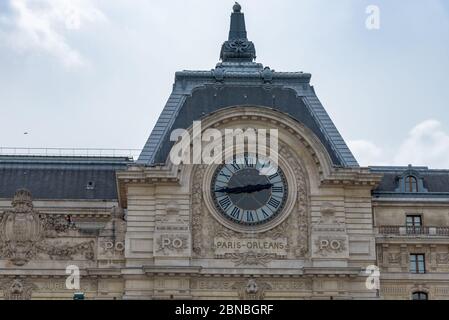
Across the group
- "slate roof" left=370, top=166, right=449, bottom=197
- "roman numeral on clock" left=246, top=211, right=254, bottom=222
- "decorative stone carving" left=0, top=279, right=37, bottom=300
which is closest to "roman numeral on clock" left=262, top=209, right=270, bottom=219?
"roman numeral on clock" left=246, top=211, right=254, bottom=222

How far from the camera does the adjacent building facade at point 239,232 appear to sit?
58.9 metres

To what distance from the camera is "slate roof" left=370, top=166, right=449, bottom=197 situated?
65.2m

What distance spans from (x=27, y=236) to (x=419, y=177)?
961 inches

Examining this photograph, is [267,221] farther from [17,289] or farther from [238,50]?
[17,289]

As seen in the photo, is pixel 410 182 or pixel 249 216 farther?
pixel 410 182

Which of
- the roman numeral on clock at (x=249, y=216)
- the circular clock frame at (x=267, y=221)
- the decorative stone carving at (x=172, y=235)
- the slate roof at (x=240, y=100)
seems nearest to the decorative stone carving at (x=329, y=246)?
the circular clock frame at (x=267, y=221)

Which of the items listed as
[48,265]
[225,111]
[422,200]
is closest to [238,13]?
[225,111]

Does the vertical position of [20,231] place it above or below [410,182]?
below

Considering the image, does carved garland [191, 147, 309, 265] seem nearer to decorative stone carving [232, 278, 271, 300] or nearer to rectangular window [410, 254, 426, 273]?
decorative stone carving [232, 278, 271, 300]

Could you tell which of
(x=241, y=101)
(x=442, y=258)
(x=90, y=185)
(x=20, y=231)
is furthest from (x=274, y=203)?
(x=90, y=185)

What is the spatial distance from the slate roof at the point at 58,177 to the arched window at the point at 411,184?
67.8 ft

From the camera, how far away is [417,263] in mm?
62000

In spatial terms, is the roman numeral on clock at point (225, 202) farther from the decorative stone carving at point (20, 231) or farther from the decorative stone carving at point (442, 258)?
the decorative stone carving at point (442, 258)

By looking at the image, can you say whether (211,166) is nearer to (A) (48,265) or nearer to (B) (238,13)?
(A) (48,265)
